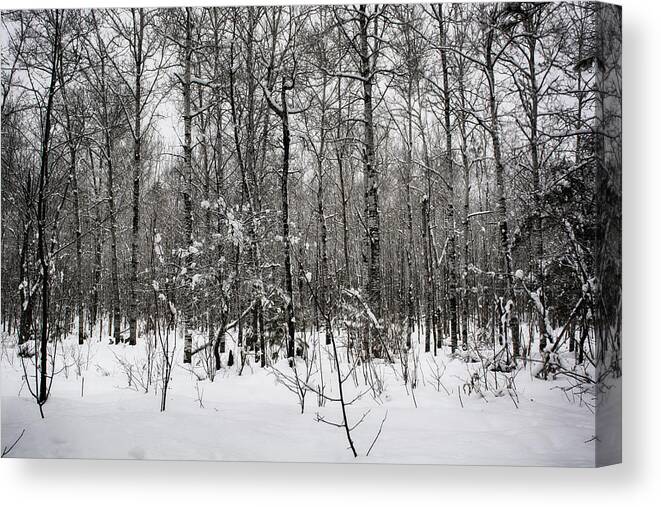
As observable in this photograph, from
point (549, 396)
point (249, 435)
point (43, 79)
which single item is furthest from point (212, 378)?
point (43, 79)

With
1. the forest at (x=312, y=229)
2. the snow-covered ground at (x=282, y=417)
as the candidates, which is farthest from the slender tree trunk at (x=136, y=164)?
the snow-covered ground at (x=282, y=417)

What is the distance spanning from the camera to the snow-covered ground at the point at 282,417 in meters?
2.95

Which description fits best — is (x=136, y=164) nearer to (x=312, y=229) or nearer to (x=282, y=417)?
(x=312, y=229)

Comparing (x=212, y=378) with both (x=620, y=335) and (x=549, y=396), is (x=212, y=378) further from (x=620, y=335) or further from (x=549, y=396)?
(x=620, y=335)

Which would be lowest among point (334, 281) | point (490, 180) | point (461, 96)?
point (334, 281)

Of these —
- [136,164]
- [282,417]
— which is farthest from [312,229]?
[136,164]

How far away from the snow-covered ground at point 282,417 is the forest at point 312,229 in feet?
0.05

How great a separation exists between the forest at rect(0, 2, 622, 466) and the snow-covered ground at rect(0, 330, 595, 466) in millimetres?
16

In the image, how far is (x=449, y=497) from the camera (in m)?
2.96

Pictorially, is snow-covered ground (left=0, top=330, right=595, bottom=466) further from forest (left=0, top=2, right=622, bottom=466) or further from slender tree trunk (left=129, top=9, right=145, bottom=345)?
slender tree trunk (left=129, top=9, right=145, bottom=345)

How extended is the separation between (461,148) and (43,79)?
3.41 meters

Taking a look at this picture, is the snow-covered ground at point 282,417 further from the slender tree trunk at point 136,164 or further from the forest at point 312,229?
the slender tree trunk at point 136,164

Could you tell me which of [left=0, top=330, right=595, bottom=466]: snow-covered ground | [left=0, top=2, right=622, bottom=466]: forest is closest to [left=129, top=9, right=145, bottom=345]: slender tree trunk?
[left=0, top=2, right=622, bottom=466]: forest

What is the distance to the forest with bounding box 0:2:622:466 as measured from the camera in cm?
303
